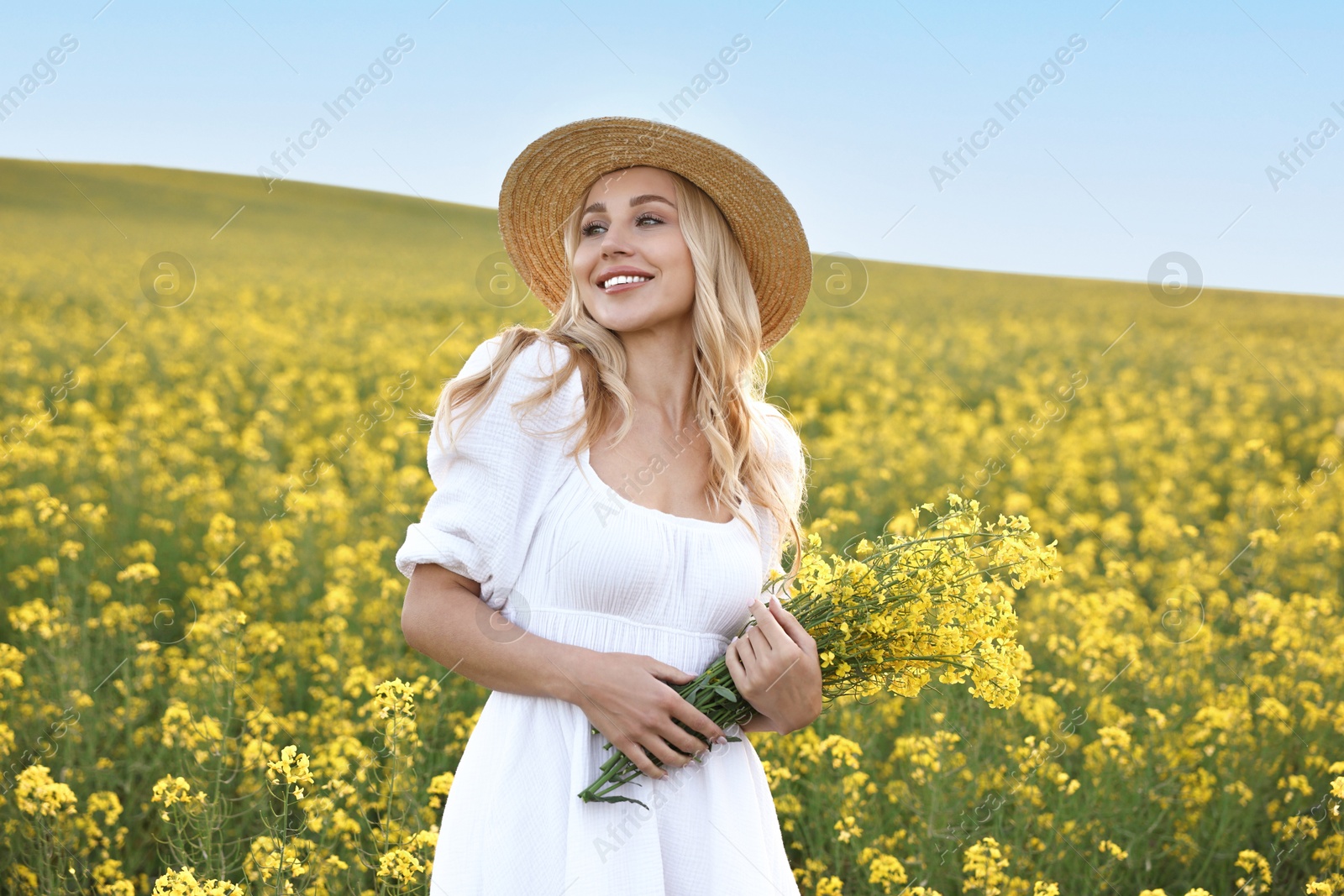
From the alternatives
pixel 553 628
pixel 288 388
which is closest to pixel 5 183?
pixel 288 388

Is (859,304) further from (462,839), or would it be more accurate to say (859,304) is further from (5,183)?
(5,183)

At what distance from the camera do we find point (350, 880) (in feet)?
9.20

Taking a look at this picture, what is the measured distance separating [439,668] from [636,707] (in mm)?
2372

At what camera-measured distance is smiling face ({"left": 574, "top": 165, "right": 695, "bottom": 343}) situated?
182cm

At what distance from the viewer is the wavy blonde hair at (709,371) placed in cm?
175

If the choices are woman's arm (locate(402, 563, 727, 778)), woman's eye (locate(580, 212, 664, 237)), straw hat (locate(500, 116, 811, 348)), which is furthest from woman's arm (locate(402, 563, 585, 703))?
straw hat (locate(500, 116, 811, 348))

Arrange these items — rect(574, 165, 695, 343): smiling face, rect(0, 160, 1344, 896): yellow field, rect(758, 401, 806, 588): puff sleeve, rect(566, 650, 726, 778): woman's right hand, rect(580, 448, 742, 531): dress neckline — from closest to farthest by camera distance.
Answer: rect(566, 650, 726, 778): woman's right hand
rect(580, 448, 742, 531): dress neckline
rect(574, 165, 695, 343): smiling face
rect(758, 401, 806, 588): puff sleeve
rect(0, 160, 1344, 896): yellow field

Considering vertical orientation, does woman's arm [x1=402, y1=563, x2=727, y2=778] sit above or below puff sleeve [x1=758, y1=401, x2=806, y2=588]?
below

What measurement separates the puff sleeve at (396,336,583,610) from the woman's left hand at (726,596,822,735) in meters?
0.38

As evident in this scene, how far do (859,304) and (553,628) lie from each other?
2120cm

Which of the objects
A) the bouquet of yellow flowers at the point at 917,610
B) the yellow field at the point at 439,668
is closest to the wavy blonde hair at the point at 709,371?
the bouquet of yellow flowers at the point at 917,610

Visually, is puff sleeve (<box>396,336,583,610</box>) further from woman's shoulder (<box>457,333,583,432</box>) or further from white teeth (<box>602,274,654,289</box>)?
white teeth (<box>602,274,654,289</box>)

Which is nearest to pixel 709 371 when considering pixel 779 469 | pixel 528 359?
pixel 779 469

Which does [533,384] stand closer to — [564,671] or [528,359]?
[528,359]
